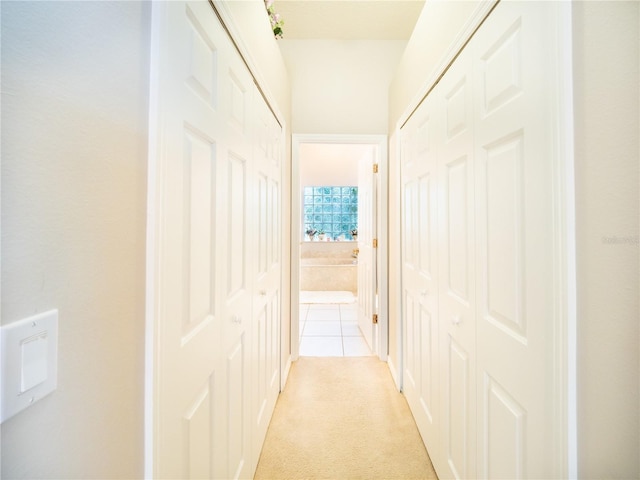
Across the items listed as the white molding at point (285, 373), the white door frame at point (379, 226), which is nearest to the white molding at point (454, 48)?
the white door frame at point (379, 226)

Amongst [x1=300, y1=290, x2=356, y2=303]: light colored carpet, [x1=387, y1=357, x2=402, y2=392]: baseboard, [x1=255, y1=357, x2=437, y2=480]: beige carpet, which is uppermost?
[x1=300, y1=290, x2=356, y2=303]: light colored carpet

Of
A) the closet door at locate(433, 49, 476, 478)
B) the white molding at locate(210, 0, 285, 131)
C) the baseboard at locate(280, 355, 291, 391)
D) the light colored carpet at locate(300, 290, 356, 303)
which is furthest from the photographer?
the light colored carpet at locate(300, 290, 356, 303)

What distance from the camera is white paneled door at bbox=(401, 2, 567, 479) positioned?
67 centimetres

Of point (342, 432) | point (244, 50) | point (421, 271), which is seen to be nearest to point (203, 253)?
point (244, 50)

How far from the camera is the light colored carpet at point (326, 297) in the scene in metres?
4.51

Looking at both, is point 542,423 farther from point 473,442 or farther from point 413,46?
point 413,46

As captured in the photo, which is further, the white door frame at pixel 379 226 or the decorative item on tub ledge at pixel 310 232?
the decorative item on tub ledge at pixel 310 232

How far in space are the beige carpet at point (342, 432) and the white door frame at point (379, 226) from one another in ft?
1.11

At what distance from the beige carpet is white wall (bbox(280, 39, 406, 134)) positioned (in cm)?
219

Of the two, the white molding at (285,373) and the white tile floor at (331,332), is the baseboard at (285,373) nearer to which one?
the white molding at (285,373)

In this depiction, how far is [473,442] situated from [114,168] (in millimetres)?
1420

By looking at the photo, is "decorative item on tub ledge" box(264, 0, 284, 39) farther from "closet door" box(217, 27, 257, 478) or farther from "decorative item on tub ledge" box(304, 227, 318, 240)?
"decorative item on tub ledge" box(304, 227, 318, 240)

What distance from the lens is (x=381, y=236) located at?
2.50 metres

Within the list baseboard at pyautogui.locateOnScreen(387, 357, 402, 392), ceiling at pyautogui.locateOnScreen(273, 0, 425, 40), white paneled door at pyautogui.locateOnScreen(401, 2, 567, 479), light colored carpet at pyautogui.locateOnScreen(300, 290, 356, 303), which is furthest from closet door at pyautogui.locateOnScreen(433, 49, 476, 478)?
light colored carpet at pyautogui.locateOnScreen(300, 290, 356, 303)
